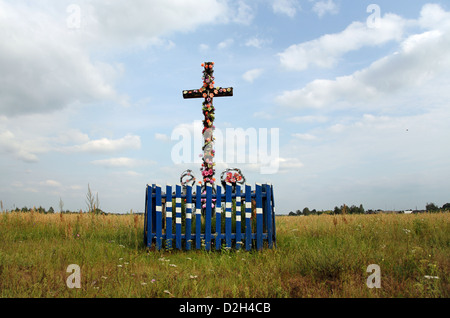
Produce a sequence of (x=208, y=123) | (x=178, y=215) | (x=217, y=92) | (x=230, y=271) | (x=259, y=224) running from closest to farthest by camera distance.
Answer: (x=230, y=271)
(x=259, y=224)
(x=178, y=215)
(x=208, y=123)
(x=217, y=92)

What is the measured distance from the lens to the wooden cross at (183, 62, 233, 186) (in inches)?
404

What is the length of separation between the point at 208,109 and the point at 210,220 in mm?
4291

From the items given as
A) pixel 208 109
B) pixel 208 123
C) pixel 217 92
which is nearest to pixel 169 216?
pixel 208 123

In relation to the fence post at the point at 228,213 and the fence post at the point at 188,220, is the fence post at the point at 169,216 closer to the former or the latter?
the fence post at the point at 188,220

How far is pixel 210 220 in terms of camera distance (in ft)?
25.8

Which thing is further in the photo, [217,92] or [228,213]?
[217,92]

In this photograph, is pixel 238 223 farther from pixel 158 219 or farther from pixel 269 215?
pixel 158 219

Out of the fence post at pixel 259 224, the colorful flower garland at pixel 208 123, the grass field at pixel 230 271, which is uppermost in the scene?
the colorful flower garland at pixel 208 123

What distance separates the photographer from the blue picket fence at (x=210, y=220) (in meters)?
7.86

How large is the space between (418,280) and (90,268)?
5.47 metres

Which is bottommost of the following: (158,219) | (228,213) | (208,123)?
(158,219)

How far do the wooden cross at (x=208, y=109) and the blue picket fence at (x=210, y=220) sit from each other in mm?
2039

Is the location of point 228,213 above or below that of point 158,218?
above

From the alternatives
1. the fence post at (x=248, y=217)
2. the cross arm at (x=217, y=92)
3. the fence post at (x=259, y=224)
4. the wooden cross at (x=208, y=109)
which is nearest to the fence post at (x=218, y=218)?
the fence post at (x=248, y=217)
